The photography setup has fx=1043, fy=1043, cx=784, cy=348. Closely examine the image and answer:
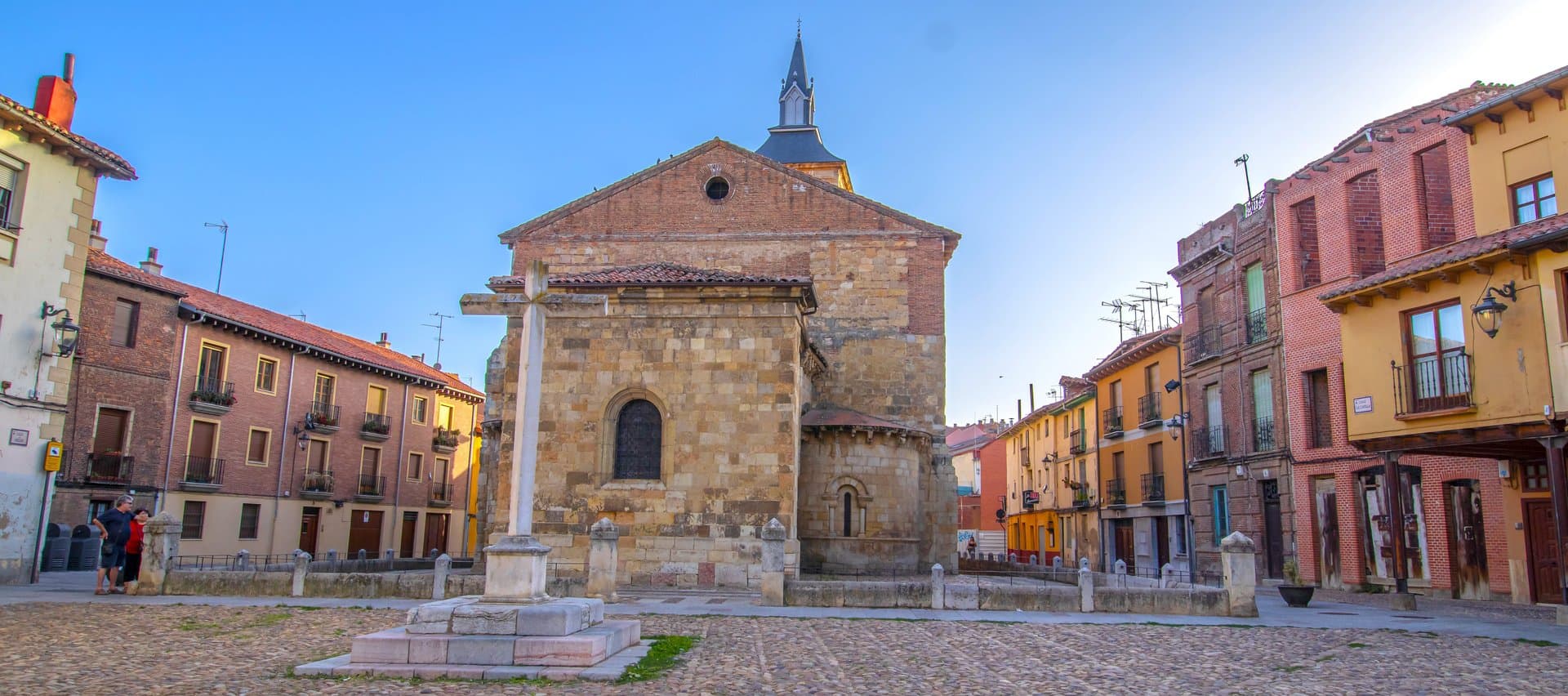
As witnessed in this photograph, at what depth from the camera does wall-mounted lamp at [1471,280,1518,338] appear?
592 inches

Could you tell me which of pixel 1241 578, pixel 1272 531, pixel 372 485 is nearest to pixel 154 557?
pixel 1241 578

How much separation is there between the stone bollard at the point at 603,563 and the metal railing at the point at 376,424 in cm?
2130

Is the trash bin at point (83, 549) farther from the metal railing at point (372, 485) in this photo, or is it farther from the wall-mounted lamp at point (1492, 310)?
the wall-mounted lamp at point (1492, 310)

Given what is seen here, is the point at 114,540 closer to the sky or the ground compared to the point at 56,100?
closer to the ground

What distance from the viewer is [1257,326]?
25281 mm

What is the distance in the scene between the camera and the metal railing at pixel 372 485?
1361 inches

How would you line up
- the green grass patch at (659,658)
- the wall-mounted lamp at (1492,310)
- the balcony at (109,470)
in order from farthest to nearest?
the balcony at (109,470)
the wall-mounted lamp at (1492,310)
the green grass patch at (659,658)

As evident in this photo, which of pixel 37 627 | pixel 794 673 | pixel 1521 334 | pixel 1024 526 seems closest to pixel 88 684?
pixel 37 627

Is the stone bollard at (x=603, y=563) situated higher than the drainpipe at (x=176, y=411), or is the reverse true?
the drainpipe at (x=176, y=411)

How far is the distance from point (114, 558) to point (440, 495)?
24.1 m

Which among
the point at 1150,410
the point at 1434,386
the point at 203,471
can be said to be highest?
the point at 1150,410

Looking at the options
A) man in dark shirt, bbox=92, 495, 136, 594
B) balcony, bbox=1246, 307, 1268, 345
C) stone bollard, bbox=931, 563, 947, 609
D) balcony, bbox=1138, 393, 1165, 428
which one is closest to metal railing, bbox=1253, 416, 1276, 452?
balcony, bbox=1246, 307, 1268, 345

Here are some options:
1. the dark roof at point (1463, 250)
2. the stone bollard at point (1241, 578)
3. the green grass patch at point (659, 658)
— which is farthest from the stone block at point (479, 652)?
the dark roof at point (1463, 250)

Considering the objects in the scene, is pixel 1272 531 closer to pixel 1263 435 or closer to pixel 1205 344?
pixel 1263 435
